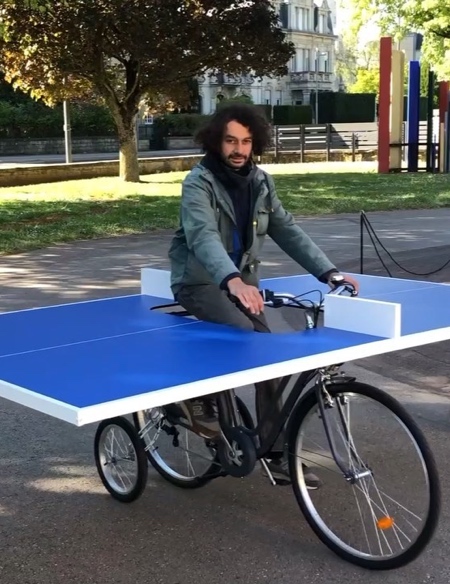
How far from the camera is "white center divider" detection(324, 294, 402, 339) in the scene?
3.49 m

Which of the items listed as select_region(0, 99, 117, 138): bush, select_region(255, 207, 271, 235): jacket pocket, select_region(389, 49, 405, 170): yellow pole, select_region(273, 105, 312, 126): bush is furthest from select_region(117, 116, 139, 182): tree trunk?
select_region(273, 105, 312, 126): bush

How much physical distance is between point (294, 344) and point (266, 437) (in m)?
0.53

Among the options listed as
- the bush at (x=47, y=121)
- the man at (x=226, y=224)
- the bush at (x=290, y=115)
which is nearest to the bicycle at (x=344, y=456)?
the man at (x=226, y=224)

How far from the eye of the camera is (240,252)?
416 cm

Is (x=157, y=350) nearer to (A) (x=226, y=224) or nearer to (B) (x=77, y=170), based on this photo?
(A) (x=226, y=224)

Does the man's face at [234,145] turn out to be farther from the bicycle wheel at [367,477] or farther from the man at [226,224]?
the bicycle wheel at [367,477]

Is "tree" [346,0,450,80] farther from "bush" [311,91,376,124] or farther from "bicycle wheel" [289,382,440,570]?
"bicycle wheel" [289,382,440,570]

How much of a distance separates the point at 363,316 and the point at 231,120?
45.2 inches

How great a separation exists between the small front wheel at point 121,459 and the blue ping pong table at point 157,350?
1.83 ft

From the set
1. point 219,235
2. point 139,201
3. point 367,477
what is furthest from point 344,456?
point 139,201

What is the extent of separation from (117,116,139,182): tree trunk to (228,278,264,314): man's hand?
22587 mm

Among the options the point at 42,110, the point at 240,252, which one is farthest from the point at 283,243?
the point at 42,110

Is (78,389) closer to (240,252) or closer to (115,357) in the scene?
(115,357)

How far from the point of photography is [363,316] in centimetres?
363
